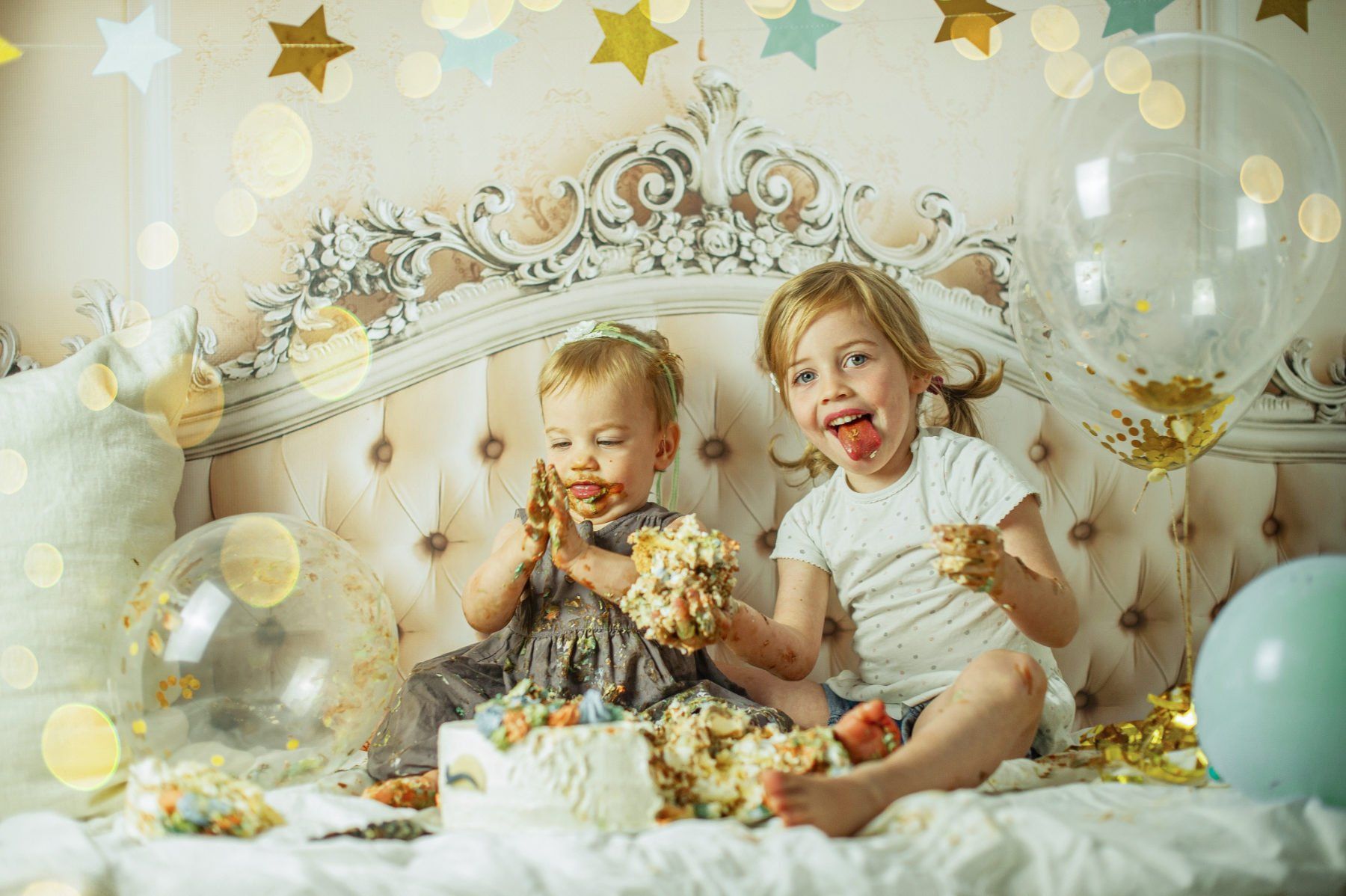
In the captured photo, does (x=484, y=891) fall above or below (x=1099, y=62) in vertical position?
below

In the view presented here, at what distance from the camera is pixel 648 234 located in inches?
65.1

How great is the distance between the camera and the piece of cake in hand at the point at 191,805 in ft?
3.06

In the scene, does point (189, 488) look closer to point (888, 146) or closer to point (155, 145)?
point (155, 145)

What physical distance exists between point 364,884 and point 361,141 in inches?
50.8

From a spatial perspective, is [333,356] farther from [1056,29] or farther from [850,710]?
[1056,29]

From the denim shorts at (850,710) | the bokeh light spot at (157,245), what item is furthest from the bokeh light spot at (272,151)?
the denim shorts at (850,710)

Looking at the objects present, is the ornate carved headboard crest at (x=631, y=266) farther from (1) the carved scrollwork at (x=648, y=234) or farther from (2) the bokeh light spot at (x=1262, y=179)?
(2) the bokeh light spot at (x=1262, y=179)

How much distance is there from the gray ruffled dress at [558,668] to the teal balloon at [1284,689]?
0.49 meters

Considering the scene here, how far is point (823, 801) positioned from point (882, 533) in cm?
55

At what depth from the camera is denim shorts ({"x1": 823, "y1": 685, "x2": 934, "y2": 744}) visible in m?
1.23

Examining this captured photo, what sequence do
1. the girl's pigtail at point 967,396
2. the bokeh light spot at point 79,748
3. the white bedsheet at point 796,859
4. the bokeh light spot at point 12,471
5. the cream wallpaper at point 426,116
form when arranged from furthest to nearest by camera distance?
the cream wallpaper at point 426,116
the girl's pigtail at point 967,396
the bokeh light spot at point 12,471
the bokeh light spot at point 79,748
the white bedsheet at point 796,859

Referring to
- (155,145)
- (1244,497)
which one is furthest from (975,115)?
(155,145)

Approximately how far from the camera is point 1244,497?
5.32 feet

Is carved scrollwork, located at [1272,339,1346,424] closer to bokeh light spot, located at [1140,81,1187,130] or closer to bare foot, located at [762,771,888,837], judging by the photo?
bokeh light spot, located at [1140,81,1187,130]
